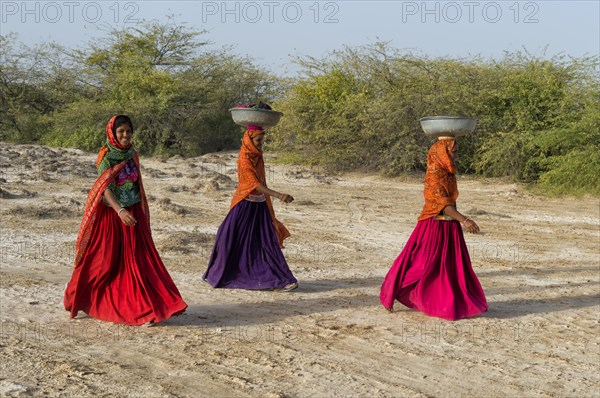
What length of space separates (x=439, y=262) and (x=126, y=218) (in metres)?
2.52

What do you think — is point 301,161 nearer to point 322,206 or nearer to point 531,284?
point 322,206

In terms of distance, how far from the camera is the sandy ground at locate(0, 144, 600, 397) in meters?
4.54

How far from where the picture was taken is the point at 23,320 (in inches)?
224

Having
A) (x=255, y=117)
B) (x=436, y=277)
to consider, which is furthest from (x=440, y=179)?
(x=255, y=117)

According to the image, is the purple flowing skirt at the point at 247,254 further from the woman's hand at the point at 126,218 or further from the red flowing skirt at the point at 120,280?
the woman's hand at the point at 126,218

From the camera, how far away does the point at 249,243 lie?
6.95 meters

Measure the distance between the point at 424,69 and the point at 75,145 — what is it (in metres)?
10.4

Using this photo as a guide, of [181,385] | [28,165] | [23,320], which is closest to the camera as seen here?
[181,385]

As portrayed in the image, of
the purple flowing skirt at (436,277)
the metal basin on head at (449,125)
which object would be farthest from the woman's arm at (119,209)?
the metal basin on head at (449,125)

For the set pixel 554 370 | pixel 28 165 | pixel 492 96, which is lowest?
pixel 554 370

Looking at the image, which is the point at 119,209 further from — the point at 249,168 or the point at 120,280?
the point at 249,168

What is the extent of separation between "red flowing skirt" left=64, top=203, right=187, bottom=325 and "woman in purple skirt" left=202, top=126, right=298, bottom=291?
1.40m

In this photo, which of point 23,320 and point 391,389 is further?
point 23,320

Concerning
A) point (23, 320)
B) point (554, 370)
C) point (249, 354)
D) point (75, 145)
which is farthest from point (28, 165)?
point (554, 370)
